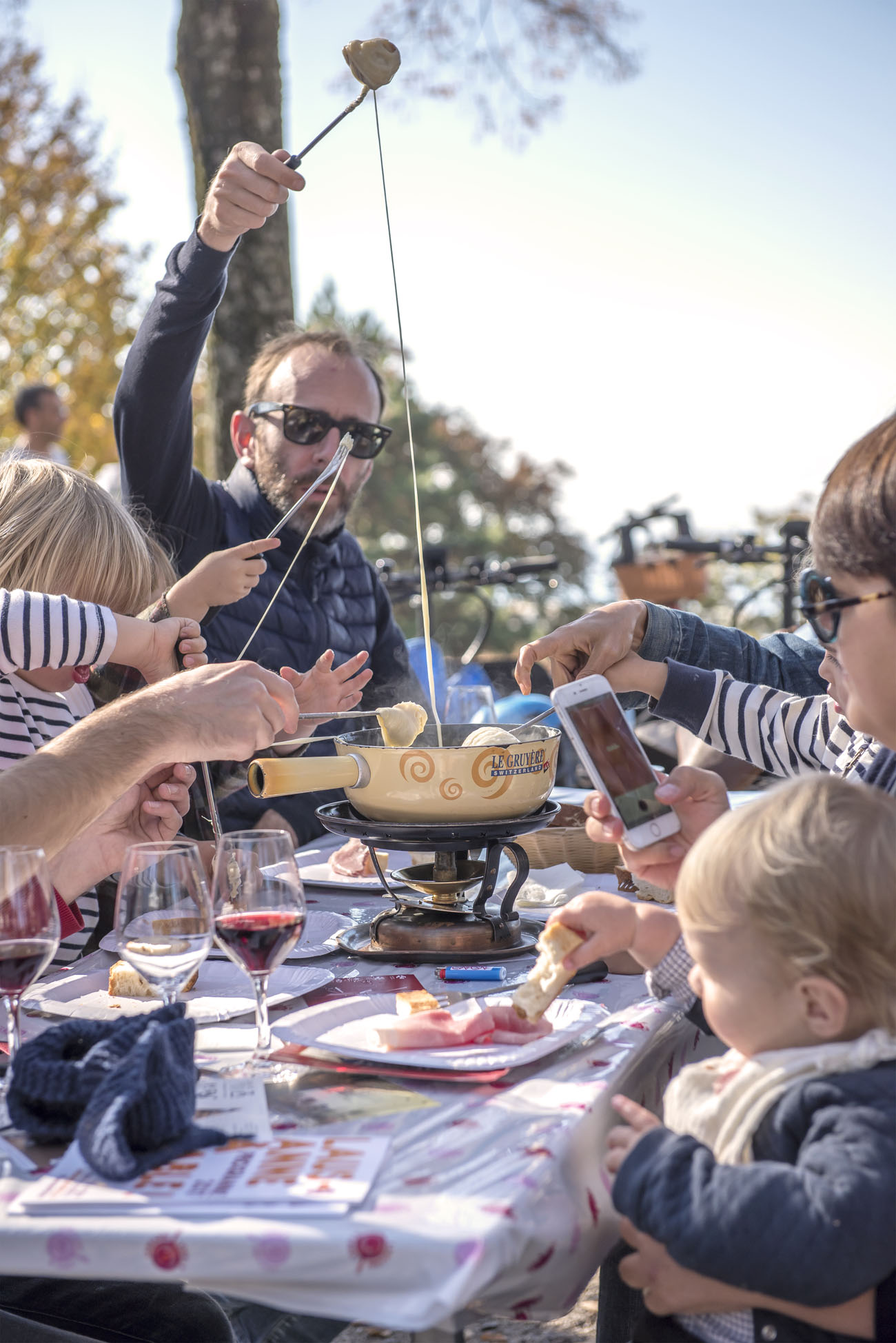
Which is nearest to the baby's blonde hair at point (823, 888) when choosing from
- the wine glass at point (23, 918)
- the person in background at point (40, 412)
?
the wine glass at point (23, 918)

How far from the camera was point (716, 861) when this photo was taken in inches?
45.3

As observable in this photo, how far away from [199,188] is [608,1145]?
4.88 metres

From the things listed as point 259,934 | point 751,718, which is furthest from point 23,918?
point 751,718

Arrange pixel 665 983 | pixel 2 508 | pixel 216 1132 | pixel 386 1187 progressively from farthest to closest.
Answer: pixel 2 508 → pixel 665 983 → pixel 216 1132 → pixel 386 1187

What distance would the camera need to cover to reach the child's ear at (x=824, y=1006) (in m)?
1.08

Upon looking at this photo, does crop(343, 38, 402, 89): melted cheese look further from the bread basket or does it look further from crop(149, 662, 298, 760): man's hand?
the bread basket

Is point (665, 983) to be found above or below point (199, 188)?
below

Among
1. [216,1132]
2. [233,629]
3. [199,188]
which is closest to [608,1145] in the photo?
[216,1132]

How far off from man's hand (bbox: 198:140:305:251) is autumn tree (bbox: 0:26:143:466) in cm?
859

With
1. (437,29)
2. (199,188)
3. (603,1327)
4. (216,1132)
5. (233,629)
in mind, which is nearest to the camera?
(216,1132)

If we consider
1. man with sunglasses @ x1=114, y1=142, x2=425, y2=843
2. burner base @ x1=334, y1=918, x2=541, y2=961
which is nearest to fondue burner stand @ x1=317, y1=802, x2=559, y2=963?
burner base @ x1=334, y1=918, x2=541, y2=961

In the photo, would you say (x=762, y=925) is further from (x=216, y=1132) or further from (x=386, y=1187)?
(x=216, y=1132)

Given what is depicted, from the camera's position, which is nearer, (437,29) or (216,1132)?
(216,1132)

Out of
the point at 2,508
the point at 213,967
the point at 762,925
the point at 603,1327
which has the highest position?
the point at 2,508
